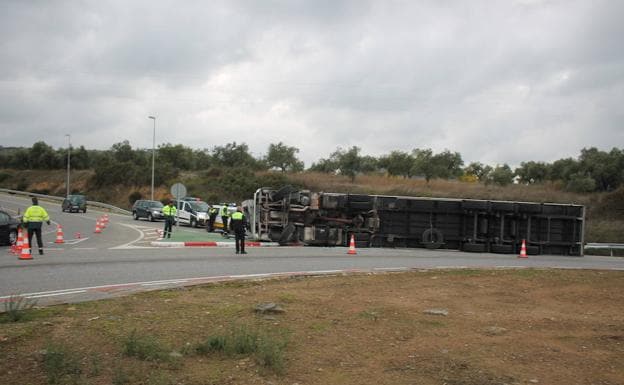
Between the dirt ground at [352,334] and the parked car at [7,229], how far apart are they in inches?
488

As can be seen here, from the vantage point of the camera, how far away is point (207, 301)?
9.41 m

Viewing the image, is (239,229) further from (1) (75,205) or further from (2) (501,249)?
(1) (75,205)

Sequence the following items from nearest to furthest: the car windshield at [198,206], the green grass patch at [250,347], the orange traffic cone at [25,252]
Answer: the green grass patch at [250,347], the orange traffic cone at [25,252], the car windshield at [198,206]

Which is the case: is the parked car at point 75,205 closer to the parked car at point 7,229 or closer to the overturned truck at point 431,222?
the parked car at point 7,229

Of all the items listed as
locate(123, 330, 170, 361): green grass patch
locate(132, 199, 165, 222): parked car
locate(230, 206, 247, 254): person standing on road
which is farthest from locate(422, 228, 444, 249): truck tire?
locate(132, 199, 165, 222): parked car

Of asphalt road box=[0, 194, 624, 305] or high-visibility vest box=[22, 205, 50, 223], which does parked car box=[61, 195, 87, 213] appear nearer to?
asphalt road box=[0, 194, 624, 305]

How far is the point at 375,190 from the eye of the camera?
5125 cm

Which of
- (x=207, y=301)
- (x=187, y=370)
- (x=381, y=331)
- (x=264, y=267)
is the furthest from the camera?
(x=264, y=267)

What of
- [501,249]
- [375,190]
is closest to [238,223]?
[501,249]

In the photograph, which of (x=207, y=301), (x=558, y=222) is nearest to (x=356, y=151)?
(x=558, y=222)

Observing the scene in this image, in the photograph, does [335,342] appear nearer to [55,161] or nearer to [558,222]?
[558,222]

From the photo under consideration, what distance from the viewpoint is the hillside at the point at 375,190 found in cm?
4277

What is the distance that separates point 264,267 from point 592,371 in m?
9.75

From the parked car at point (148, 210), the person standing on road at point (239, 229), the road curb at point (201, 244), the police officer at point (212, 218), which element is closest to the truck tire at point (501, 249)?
the road curb at point (201, 244)
